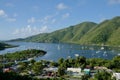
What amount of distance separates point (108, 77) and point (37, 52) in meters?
78.8

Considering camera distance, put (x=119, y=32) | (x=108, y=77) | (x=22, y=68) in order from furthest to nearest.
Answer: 1. (x=119, y=32)
2. (x=22, y=68)
3. (x=108, y=77)

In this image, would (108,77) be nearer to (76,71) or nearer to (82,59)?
(76,71)

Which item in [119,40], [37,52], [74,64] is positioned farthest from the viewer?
[119,40]

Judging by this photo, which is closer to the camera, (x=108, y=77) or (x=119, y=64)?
(x=108, y=77)

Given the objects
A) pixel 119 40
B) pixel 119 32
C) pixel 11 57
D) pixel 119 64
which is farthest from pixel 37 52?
pixel 119 32

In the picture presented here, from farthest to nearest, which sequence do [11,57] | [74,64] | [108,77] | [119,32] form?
[119,32] < [11,57] < [74,64] < [108,77]

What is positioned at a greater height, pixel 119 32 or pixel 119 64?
pixel 119 32

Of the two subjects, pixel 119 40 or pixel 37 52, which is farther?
pixel 119 40

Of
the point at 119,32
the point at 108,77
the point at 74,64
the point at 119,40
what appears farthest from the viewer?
the point at 119,32

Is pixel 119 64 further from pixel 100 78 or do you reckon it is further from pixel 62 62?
pixel 100 78

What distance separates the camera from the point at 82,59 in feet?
195

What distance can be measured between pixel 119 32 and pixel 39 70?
147102 millimetres

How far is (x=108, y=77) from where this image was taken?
1417 inches

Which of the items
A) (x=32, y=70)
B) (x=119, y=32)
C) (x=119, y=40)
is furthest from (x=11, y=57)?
(x=119, y=32)
